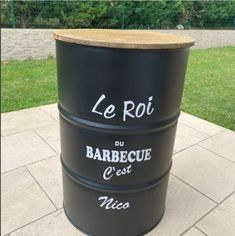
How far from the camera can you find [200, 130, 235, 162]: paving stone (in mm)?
3443

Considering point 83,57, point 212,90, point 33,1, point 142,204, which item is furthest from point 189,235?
point 33,1

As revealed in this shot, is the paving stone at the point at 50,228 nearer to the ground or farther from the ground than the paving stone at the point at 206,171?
nearer to the ground

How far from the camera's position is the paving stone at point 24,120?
147 inches

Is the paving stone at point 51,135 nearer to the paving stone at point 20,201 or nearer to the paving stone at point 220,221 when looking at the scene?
the paving stone at point 20,201

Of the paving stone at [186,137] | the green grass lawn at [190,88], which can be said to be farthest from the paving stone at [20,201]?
the paving stone at [186,137]

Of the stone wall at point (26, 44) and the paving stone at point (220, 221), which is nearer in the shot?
the paving stone at point (220, 221)

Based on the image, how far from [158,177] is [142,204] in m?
0.23

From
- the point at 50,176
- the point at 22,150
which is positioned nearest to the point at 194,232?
the point at 50,176

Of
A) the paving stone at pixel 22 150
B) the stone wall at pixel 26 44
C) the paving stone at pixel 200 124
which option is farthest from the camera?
the stone wall at pixel 26 44

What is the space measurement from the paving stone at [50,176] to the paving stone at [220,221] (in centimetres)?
124

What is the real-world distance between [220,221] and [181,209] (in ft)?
1.09

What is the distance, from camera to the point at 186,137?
12.5 feet

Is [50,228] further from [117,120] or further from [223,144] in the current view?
[223,144]

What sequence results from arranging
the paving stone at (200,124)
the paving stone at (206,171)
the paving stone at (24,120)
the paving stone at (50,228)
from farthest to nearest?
1. the paving stone at (200,124)
2. the paving stone at (24,120)
3. the paving stone at (206,171)
4. the paving stone at (50,228)
